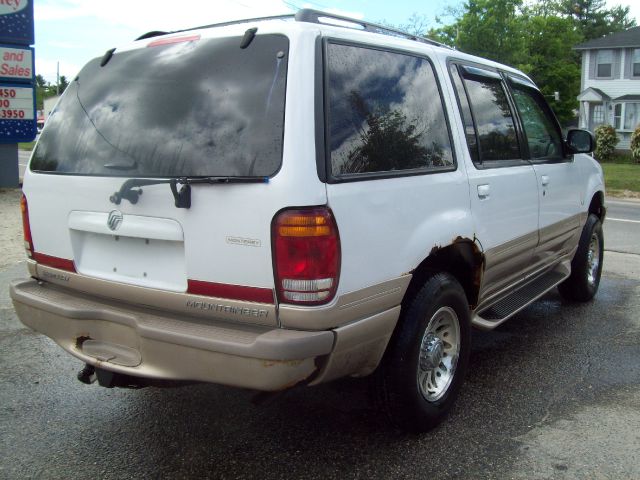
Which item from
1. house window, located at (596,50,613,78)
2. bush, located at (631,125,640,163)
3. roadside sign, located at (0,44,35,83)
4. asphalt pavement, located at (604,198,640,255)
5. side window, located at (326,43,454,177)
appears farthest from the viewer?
house window, located at (596,50,613,78)

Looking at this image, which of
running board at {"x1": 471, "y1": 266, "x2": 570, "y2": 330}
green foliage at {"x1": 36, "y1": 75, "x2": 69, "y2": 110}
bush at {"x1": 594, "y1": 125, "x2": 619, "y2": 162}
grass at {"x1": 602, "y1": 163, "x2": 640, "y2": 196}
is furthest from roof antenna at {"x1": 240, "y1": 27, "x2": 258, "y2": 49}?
green foliage at {"x1": 36, "y1": 75, "x2": 69, "y2": 110}

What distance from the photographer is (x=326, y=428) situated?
334 centimetres

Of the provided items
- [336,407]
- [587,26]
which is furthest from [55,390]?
[587,26]

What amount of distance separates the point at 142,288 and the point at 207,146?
70 centimetres

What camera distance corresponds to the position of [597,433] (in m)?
3.28

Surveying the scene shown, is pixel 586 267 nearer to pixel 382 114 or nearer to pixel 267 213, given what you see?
pixel 382 114

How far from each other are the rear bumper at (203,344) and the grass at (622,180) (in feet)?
52.9

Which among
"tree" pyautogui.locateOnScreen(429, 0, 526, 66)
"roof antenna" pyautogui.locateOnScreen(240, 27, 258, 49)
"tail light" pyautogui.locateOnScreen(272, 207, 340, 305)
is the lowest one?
"tail light" pyautogui.locateOnScreen(272, 207, 340, 305)

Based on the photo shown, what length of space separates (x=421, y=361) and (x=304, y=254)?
1105mm

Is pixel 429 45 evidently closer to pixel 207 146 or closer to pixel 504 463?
pixel 207 146

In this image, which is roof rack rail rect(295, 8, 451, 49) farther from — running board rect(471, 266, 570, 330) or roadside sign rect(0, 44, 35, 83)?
roadside sign rect(0, 44, 35, 83)

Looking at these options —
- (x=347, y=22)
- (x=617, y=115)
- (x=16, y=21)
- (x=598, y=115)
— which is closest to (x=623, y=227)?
(x=347, y=22)

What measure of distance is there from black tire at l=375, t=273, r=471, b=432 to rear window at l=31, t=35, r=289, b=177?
108 centimetres

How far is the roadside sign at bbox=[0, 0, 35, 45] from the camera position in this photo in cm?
1184
